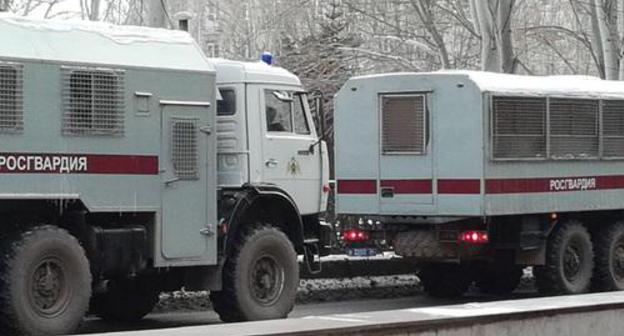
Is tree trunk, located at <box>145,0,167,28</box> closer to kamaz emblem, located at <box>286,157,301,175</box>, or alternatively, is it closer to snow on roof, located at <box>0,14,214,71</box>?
kamaz emblem, located at <box>286,157,301,175</box>

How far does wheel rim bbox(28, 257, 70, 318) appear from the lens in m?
12.7

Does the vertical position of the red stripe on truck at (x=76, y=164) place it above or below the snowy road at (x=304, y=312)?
above

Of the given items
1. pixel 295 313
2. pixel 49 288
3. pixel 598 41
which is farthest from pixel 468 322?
pixel 598 41

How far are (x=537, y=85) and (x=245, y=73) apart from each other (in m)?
4.87

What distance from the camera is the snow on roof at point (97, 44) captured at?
12953 mm

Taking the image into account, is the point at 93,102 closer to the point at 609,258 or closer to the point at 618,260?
the point at 609,258

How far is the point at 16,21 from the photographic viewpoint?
1309 cm

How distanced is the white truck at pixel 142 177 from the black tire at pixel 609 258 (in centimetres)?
498

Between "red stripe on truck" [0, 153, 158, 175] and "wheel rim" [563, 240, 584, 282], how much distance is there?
23.0 ft

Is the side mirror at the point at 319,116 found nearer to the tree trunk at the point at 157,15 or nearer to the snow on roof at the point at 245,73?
the snow on roof at the point at 245,73

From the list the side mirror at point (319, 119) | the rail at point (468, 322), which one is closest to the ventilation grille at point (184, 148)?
the side mirror at point (319, 119)

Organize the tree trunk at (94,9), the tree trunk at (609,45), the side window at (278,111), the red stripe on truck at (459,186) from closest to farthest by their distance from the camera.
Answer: the side window at (278,111) → the red stripe on truck at (459,186) → the tree trunk at (609,45) → the tree trunk at (94,9)

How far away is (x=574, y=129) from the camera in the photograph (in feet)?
61.7

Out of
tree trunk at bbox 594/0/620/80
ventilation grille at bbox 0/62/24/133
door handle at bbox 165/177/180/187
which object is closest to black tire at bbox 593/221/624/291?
door handle at bbox 165/177/180/187
